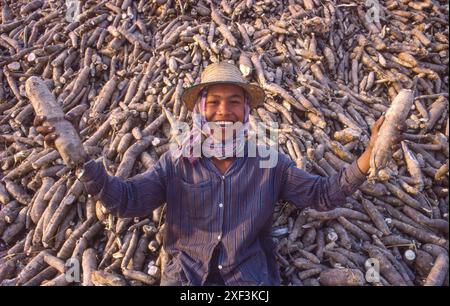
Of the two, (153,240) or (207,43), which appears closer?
(153,240)

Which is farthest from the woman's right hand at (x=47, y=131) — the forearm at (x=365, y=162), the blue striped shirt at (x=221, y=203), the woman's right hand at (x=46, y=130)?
the forearm at (x=365, y=162)

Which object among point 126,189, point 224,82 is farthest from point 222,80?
point 126,189

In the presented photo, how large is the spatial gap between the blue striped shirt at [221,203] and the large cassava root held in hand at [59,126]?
0.28 meters

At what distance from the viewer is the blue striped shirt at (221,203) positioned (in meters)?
1.98

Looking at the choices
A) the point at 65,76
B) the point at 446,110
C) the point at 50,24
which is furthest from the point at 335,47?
the point at 50,24

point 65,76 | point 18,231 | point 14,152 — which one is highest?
point 65,76

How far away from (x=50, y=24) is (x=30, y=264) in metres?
3.08

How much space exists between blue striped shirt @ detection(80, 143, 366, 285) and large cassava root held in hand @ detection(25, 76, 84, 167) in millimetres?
278

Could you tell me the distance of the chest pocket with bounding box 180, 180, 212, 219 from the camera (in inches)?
80.4

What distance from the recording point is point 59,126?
1.76 meters

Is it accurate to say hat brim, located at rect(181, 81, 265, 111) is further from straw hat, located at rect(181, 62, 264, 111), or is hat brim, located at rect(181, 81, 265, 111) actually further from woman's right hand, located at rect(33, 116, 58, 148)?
woman's right hand, located at rect(33, 116, 58, 148)

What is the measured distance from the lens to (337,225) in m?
2.74

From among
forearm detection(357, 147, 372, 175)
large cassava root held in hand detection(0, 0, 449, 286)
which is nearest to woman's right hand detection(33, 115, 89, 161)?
large cassava root held in hand detection(0, 0, 449, 286)

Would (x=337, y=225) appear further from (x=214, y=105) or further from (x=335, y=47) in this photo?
(x=335, y=47)
